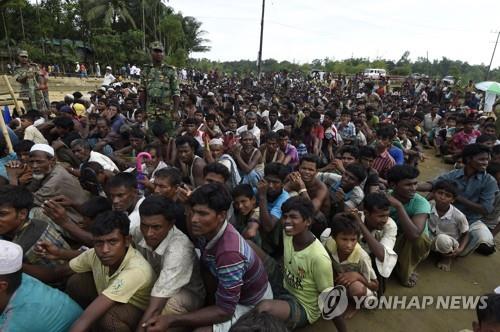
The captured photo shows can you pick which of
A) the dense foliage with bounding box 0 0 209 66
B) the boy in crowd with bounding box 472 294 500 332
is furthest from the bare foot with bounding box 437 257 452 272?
the dense foliage with bounding box 0 0 209 66

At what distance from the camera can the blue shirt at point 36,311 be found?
1731 millimetres

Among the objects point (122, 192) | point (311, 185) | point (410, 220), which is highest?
point (122, 192)

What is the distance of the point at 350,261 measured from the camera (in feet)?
8.94

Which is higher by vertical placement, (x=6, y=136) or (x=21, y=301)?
(x=6, y=136)

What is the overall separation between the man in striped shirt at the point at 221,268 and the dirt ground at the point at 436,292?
3.09ft

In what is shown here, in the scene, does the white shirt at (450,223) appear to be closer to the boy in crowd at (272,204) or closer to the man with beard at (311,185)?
the man with beard at (311,185)

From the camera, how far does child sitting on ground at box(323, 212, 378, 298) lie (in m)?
2.54

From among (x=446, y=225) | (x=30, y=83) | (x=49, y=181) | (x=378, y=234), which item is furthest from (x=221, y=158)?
(x=30, y=83)

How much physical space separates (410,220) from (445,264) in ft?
3.61

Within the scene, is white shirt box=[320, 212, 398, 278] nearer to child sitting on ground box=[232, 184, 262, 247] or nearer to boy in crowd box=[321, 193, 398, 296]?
boy in crowd box=[321, 193, 398, 296]

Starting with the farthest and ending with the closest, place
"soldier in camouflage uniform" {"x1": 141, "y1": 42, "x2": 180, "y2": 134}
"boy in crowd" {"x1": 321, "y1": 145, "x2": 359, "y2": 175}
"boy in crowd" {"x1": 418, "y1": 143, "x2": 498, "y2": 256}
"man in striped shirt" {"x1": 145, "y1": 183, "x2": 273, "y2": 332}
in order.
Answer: "soldier in camouflage uniform" {"x1": 141, "y1": 42, "x2": 180, "y2": 134}
"boy in crowd" {"x1": 321, "y1": 145, "x2": 359, "y2": 175}
"boy in crowd" {"x1": 418, "y1": 143, "x2": 498, "y2": 256}
"man in striped shirt" {"x1": 145, "y1": 183, "x2": 273, "y2": 332}

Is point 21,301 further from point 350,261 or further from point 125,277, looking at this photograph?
point 350,261

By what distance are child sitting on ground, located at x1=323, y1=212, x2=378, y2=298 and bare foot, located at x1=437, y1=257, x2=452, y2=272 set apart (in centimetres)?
150

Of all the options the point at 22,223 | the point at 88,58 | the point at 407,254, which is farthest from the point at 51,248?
the point at 88,58
